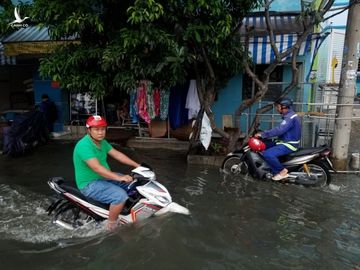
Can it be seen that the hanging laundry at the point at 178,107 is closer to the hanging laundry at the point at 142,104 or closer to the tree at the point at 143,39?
the hanging laundry at the point at 142,104

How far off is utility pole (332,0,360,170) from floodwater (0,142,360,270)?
3.15 ft

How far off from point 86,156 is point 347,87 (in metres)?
5.79

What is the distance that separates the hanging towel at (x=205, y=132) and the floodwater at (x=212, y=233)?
1.76m

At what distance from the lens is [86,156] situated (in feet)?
14.5

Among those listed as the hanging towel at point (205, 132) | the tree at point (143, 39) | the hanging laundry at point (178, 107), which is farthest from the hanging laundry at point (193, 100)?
the tree at point (143, 39)

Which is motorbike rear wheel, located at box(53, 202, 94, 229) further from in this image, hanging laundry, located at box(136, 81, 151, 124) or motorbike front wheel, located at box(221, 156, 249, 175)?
hanging laundry, located at box(136, 81, 151, 124)

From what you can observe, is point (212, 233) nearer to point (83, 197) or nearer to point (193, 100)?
point (83, 197)

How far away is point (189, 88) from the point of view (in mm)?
10406

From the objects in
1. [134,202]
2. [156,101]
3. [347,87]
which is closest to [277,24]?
[347,87]

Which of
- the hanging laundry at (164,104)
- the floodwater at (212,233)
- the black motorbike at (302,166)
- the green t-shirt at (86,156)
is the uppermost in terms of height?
Answer: the hanging laundry at (164,104)

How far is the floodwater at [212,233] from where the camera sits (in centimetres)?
415

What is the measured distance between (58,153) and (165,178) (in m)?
3.71

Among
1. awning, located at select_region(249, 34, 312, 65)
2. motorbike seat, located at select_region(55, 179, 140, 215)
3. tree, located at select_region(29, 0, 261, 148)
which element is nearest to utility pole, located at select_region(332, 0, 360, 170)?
awning, located at select_region(249, 34, 312, 65)

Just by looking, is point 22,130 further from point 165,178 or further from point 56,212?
point 56,212
